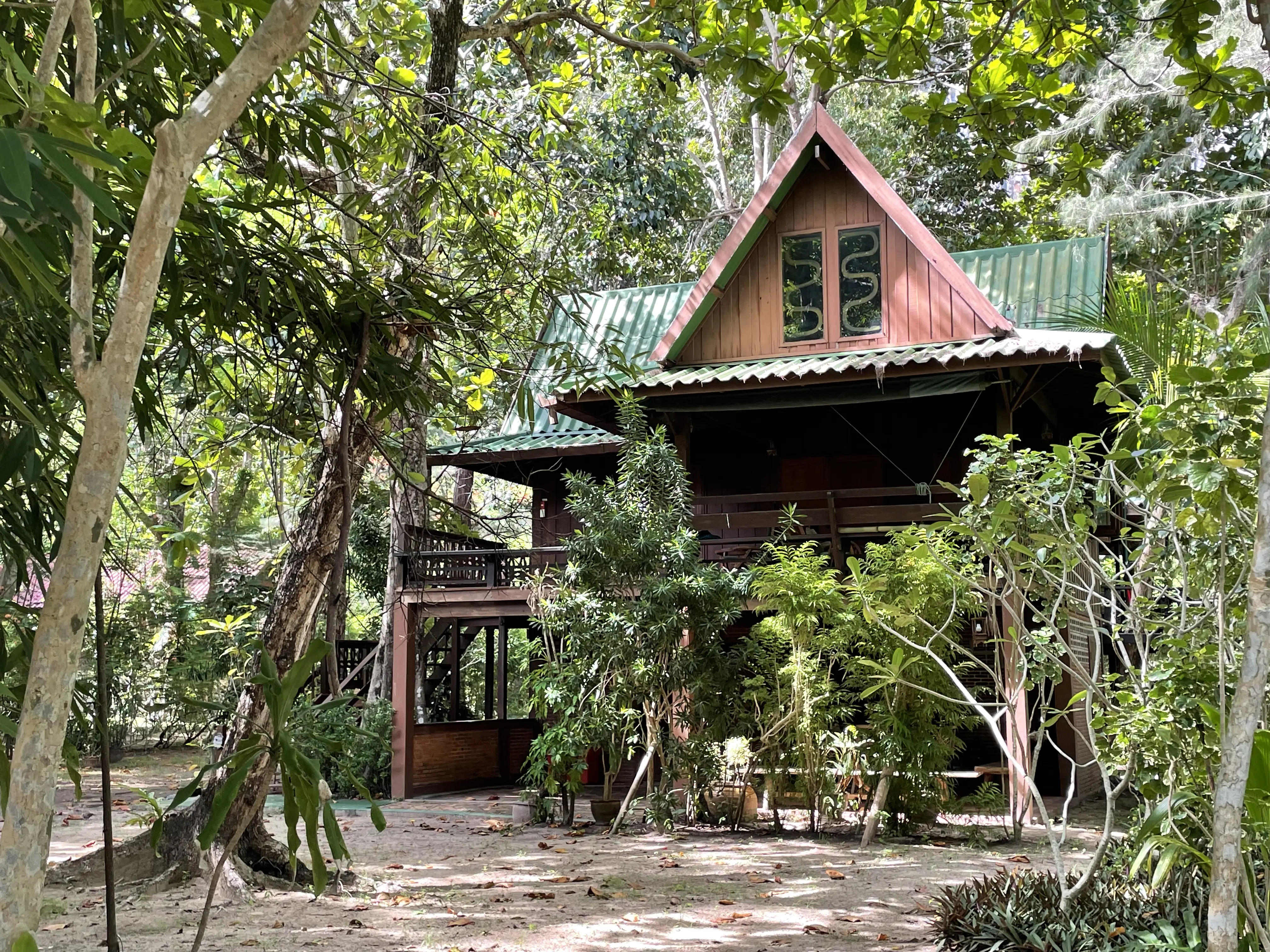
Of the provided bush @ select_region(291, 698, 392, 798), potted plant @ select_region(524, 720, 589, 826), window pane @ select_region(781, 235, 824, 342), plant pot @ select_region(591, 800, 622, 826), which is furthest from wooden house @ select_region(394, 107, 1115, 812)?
plant pot @ select_region(591, 800, 622, 826)

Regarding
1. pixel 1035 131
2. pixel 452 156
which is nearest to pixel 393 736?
pixel 452 156

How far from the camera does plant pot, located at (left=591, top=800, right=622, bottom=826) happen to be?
453 inches

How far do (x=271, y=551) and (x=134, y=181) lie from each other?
968 inches

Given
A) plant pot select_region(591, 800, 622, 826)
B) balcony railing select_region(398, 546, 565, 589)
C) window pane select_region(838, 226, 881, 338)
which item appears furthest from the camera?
balcony railing select_region(398, 546, 565, 589)

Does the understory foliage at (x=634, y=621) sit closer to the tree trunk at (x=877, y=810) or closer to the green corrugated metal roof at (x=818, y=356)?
the green corrugated metal roof at (x=818, y=356)

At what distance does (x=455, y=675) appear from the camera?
16.2 meters

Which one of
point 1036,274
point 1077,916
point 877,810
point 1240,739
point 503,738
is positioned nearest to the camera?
point 1240,739

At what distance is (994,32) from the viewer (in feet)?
16.9

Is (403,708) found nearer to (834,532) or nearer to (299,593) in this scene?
(834,532)

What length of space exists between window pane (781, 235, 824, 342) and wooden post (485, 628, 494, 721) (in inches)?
290

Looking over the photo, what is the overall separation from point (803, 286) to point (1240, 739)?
391 inches

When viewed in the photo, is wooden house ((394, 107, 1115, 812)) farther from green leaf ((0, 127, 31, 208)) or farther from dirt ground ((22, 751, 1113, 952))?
green leaf ((0, 127, 31, 208))

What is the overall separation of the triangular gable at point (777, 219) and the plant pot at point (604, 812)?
4.88 meters

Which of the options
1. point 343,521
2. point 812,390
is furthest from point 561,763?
point 343,521
